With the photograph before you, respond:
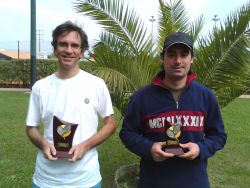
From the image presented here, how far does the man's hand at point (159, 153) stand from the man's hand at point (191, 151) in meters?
0.10

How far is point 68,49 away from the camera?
279 centimetres

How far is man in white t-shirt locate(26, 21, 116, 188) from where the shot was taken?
2.78 m

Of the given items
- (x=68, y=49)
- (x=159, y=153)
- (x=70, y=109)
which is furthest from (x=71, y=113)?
(x=159, y=153)

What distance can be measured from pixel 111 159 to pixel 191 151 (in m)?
4.93

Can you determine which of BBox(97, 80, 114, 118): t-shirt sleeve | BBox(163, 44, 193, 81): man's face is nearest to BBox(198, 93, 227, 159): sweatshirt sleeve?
BBox(163, 44, 193, 81): man's face

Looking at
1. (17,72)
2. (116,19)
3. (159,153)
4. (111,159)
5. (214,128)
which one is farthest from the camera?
(17,72)

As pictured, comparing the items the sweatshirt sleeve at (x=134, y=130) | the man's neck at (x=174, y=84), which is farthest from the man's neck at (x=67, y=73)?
the man's neck at (x=174, y=84)

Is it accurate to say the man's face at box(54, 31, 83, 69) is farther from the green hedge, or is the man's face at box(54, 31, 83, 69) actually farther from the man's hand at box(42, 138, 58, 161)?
the green hedge

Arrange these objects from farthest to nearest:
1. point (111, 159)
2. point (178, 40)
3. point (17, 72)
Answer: point (17, 72) → point (111, 159) → point (178, 40)

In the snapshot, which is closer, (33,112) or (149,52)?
(33,112)

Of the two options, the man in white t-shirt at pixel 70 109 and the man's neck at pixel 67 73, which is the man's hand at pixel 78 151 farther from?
the man's neck at pixel 67 73

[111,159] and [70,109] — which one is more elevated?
[70,109]

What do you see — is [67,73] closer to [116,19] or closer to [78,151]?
[78,151]

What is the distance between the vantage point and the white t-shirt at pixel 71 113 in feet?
9.14
